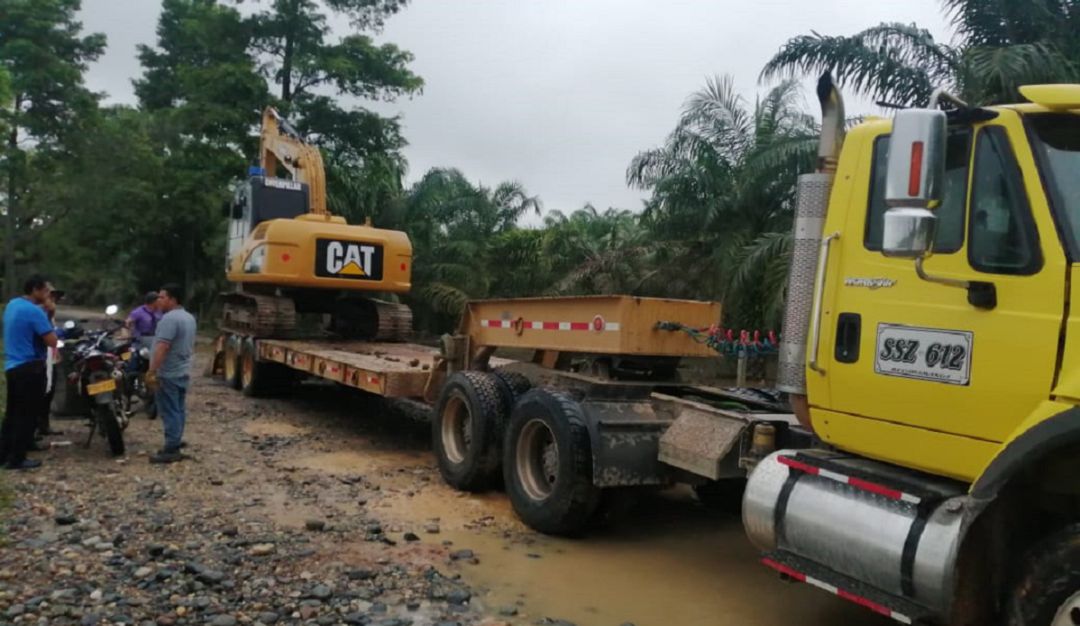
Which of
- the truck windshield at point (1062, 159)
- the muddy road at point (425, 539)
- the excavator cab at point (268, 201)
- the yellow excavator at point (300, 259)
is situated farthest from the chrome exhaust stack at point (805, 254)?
the excavator cab at point (268, 201)

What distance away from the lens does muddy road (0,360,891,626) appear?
16.5 feet

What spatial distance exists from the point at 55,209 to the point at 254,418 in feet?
63.9

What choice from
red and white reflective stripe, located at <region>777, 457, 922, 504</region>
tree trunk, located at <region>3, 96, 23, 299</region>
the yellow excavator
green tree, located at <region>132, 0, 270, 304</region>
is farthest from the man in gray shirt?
tree trunk, located at <region>3, 96, 23, 299</region>

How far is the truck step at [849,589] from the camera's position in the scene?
3713 mm

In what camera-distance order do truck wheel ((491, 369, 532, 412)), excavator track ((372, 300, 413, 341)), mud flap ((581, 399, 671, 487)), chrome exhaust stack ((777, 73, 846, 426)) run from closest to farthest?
chrome exhaust stack ((777, 73, 846, 426)) < mud flap ((581, 399, 671, 487)) < truck wheel ((491, 369, 532, 412)) < excavator track ((372, 300, 413, 341))

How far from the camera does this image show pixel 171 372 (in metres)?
8.22

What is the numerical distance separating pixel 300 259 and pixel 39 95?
1820 cm

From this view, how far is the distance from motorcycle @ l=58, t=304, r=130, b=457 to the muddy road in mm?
273

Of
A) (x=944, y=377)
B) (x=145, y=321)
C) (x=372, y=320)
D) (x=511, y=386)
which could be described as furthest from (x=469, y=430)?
(x=372, y=320)

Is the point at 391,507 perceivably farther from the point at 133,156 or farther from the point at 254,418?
the point at 133,156

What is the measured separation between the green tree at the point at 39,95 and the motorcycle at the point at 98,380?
59.7 feet

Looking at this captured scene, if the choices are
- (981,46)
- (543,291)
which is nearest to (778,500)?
(981,46)

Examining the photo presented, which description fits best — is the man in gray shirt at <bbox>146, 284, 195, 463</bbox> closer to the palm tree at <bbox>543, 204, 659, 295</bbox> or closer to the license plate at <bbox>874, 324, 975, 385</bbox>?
the license plate at <bbox>874, 324, 975, 385</bbox>

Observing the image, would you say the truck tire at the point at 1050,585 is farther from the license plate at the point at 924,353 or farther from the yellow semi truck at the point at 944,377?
the license plate at the point at 924,353
